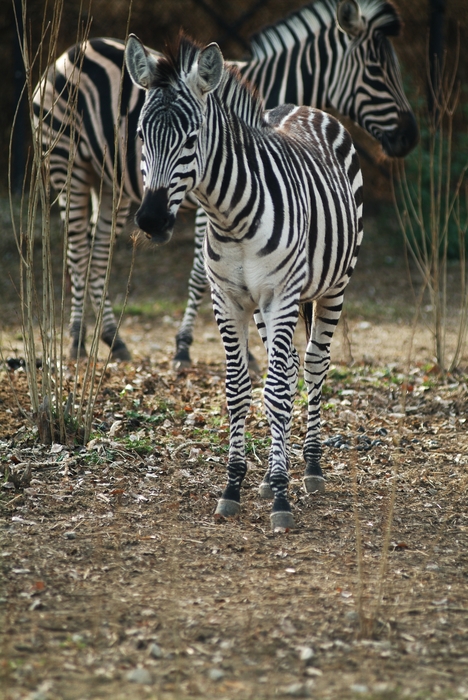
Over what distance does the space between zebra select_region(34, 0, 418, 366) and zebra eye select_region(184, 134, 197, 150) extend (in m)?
3.88

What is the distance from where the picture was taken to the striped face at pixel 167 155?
4.20 meters

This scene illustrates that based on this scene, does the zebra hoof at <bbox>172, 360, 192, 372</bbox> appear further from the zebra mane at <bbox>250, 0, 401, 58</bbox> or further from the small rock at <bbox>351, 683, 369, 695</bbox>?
the small rock at <bbox>351, 683, 369, 695</bbox>

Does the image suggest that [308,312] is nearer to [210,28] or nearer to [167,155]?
[167,155]

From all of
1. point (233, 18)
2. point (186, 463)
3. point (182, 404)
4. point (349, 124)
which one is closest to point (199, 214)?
point (182, 404)

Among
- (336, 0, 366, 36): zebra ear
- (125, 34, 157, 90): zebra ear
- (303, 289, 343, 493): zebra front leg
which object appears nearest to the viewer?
(125, 34, 157, 90): zebra ear

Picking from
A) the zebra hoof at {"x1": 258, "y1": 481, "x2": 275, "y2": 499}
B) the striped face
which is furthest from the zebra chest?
the zebra hoof at {"x1": 258, "y1": 481, "x2": 275, "y2": 499}

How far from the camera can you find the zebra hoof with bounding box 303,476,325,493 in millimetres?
5412

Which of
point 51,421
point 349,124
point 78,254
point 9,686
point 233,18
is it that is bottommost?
point 9,686

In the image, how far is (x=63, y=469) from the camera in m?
5.45

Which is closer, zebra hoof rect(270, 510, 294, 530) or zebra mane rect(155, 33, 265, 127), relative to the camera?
zebra mane rect(155, 33, 265, 127)

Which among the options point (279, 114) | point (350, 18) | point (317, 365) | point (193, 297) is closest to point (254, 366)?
point (193, 297)

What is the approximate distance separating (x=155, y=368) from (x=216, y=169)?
4.23 m

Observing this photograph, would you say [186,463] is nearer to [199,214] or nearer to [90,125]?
[199,214]

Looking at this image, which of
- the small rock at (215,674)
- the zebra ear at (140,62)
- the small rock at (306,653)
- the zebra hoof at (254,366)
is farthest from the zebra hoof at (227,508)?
the zebra hoof at (254,366)
